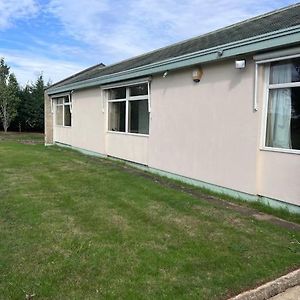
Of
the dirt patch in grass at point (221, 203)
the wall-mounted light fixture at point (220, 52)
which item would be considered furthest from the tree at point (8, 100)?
the wall-mounted light fixture at point (220, 52)

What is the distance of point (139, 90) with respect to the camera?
1164cm

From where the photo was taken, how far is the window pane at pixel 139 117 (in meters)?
11.4

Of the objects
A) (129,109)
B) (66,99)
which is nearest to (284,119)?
(129,109)

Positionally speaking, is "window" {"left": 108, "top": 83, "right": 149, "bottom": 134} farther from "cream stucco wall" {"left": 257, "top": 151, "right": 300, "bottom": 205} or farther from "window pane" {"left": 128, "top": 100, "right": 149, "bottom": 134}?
"cream stucco wall" {"left": 257, "top": 151, "right": 300, "bottom": 205}

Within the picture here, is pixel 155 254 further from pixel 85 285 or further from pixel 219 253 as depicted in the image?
pixel 85 285

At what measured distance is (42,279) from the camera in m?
3.83

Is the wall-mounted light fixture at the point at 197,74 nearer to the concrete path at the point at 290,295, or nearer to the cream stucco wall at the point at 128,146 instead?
the cream stucco wall at the point at 128,146

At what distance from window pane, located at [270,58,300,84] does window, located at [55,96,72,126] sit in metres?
13.3

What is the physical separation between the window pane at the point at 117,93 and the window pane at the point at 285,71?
A: 21.8ft

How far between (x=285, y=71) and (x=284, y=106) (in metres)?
0.59

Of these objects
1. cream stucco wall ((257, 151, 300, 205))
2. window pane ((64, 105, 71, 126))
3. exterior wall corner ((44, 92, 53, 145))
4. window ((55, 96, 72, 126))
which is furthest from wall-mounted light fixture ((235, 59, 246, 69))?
exterior wall corner ((44, 92, 53, 145))

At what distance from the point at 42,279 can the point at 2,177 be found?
6.37 meters

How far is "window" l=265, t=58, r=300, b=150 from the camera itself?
253 inches

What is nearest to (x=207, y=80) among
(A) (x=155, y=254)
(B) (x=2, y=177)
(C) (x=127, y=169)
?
(C) (x=127, y=169)
